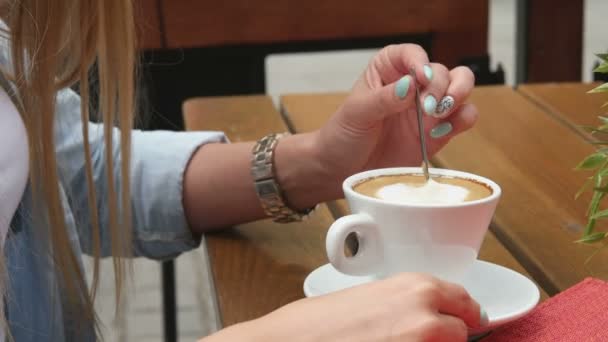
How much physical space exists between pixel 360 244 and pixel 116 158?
462mm

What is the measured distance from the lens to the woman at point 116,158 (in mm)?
927

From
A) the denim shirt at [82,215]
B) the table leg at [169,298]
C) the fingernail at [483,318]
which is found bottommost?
the table leg at [169,298]

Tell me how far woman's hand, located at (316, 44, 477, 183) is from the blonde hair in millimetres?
206

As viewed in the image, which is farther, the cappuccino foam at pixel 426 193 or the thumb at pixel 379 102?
the thumb at pixel 379 102

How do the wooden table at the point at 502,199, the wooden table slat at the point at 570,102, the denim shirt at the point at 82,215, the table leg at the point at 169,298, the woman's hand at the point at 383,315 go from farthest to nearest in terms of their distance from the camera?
1. the table leg at the point at 169,298
2. the wooden table slat at the point at 570,102
3. the denim shirt at the point at 82,215
4. the wooden table at the point at 502,199
5. the woman's hand at the point at 383,315

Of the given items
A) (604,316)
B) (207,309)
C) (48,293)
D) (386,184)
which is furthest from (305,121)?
(207,309)

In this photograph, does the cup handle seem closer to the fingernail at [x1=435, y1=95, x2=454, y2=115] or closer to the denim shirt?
the fingernail at [x1=435, y1=95, x2=454, y2=115]

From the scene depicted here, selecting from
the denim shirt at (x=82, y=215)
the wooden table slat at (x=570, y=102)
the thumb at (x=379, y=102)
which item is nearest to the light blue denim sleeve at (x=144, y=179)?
the denim shirt at (x=82, y=215)

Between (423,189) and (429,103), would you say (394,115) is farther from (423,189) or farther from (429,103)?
(423,189)

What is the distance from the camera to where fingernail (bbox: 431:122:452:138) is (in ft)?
2.96

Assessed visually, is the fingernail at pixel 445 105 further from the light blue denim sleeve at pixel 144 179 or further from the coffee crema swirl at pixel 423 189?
the light blue denim sleeve at pixel 144 179

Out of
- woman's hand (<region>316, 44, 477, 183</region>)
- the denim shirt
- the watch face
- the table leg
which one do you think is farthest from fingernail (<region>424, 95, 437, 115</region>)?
the table leg

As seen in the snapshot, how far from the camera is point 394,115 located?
1003mm

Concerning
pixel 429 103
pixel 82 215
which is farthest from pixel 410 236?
pixel 82 215
